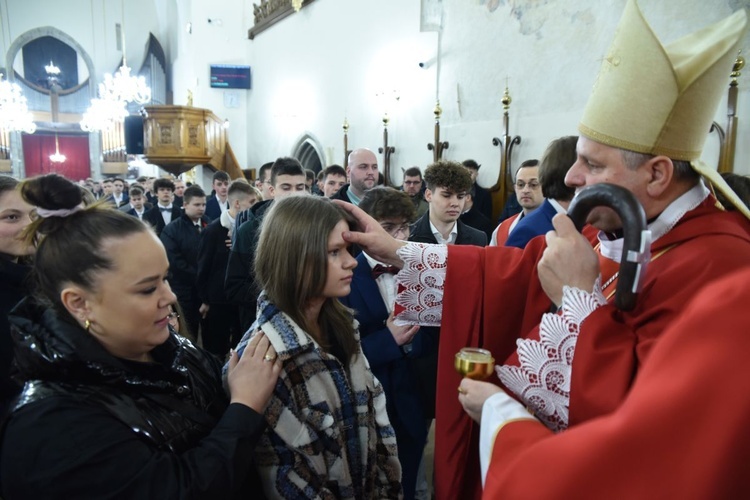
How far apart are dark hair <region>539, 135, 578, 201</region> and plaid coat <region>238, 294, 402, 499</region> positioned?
138 cm

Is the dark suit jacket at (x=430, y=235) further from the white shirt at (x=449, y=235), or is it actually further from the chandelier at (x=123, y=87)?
the chandelier at (x=123, y=87)

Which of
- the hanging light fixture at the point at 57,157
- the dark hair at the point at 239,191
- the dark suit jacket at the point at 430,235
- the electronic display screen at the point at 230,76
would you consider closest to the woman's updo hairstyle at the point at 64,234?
the dark suit jacket at the point at 430,235

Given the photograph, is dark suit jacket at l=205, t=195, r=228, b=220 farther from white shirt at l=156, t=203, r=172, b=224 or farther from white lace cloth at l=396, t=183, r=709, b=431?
white lace cloth at l=396, t=183, r=709, b=431

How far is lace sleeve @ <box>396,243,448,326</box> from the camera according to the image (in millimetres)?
1701

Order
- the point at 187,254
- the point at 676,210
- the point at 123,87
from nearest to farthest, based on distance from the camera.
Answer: the point at 676,210, the point at 187,254, the point at 123,87

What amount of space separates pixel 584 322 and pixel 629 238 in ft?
0.66

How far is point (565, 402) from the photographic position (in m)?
1.15

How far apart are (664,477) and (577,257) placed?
499mm

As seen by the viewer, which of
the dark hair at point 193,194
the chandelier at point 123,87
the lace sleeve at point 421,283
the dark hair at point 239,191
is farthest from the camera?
the chandelier at point 123,87

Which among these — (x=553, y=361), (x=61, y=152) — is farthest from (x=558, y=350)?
(x=61, y=152)

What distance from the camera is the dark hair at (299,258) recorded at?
61.0 inches

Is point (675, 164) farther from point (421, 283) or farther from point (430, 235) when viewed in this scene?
point (430, 235)

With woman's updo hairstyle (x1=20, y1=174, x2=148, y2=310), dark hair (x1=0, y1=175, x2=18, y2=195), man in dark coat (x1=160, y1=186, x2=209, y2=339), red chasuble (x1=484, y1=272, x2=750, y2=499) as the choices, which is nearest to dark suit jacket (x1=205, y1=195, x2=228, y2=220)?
man in dark coat (x1=160, y1=186, x2=209, y2=339)

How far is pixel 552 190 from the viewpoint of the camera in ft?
7.91
